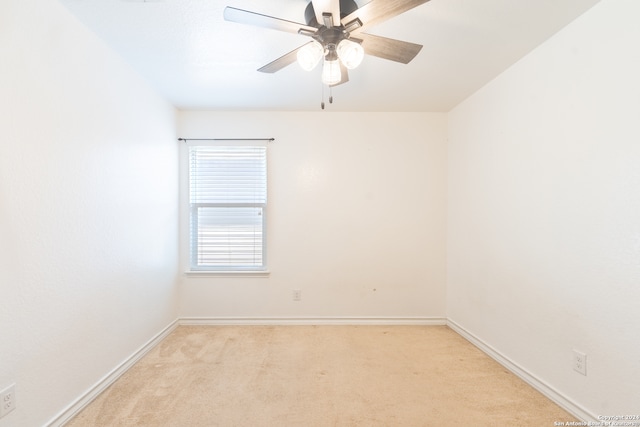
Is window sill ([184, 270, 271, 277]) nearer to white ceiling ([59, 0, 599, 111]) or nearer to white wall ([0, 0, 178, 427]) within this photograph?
white wall ([0, 0, 178, 427])

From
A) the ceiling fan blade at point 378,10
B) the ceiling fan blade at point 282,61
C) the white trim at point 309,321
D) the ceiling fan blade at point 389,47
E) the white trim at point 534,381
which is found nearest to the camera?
the ceiling fan blade at point 378,10

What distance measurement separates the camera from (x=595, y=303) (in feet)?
5.38

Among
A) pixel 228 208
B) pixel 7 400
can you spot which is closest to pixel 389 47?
pixel 228 208

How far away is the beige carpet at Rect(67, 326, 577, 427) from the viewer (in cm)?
176

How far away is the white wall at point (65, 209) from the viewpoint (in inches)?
Result: 55.1

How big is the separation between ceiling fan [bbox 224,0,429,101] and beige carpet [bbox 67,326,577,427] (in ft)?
6.62

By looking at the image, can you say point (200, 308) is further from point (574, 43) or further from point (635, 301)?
point (574, 43)

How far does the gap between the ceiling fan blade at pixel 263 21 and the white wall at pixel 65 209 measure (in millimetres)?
1080

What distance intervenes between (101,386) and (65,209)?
49.2 inches

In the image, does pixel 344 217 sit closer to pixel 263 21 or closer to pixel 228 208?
pixel 228 208

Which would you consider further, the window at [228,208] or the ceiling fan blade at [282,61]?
the window at [228,208]

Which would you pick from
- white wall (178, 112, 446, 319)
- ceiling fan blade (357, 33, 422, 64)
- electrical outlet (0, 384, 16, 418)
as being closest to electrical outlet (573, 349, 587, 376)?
white wall (178, 112, 446, 319)

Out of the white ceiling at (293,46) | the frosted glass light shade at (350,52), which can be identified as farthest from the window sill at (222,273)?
the frosted glass light shade at (350,52)

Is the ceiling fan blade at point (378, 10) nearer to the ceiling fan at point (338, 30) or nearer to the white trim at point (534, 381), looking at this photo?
the ceiling fan at point (338, 30)
